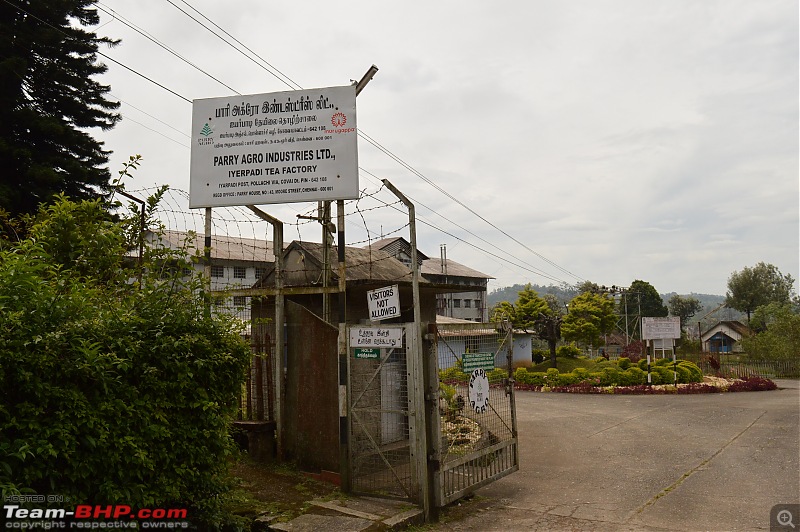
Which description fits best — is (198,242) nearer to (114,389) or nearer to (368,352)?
(368,352)

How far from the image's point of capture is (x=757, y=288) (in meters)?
73.6

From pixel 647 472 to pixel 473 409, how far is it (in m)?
3.69

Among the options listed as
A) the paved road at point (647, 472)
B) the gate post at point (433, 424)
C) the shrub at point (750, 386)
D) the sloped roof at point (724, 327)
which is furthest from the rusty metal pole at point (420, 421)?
the sloped roof at point (724, 327)

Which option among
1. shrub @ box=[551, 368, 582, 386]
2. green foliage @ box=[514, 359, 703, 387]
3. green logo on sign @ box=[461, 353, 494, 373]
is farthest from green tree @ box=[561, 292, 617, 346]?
green logo on sign @ box=[461, 353, 494, 373]

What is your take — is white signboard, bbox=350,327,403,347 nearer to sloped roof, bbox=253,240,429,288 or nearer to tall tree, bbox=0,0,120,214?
sloped roof, bbox=253,240,429,288

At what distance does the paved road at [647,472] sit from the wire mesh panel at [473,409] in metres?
0.43

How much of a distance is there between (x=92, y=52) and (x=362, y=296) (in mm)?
17061

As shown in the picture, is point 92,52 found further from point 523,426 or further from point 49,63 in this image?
point 523,426

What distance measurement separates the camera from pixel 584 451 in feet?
36.1

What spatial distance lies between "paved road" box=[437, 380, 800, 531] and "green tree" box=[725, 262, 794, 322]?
66487 mm

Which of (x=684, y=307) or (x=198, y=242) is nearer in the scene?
(x=198, y=242)

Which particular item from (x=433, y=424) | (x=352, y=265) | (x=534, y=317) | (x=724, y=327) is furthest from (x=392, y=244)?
(x=724, y=327)

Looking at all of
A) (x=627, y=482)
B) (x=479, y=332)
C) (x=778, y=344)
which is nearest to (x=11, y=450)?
(x=479, y=332)

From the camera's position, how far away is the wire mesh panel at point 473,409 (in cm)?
735
